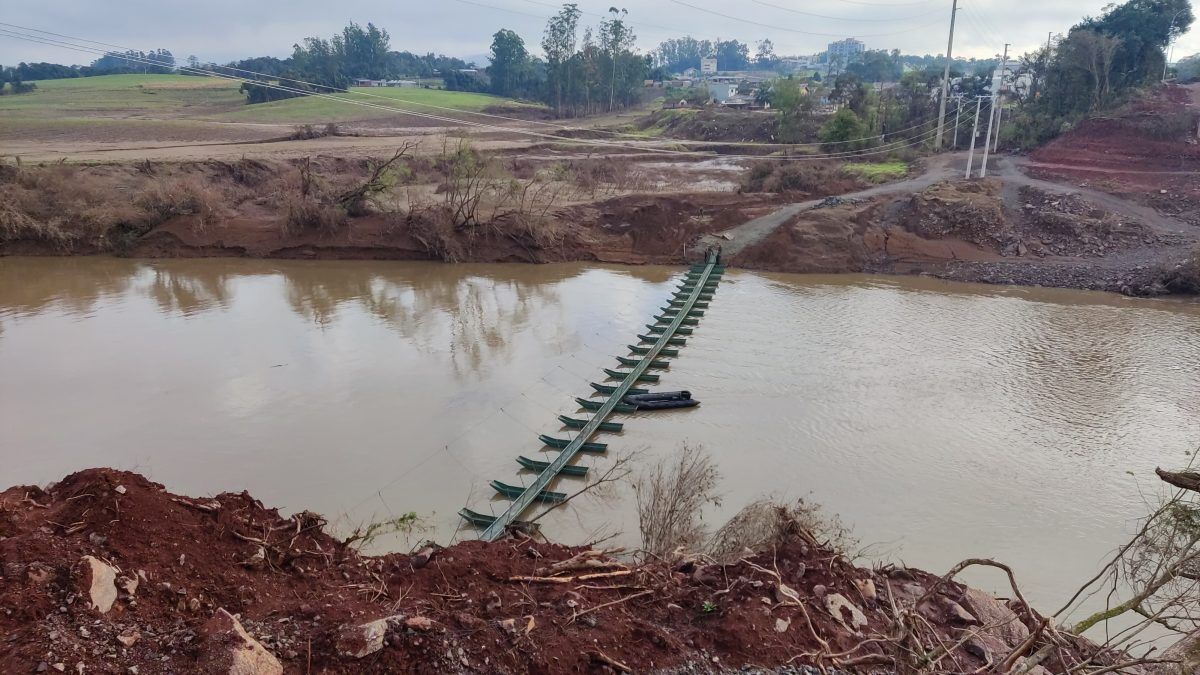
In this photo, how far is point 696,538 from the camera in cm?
809

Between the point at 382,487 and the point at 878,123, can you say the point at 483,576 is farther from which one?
the point at 878,123

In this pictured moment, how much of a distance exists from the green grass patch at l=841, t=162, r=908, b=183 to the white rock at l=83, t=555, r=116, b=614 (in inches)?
1228

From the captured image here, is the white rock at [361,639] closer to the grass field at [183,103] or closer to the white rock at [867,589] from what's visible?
the white rock at [867,589]

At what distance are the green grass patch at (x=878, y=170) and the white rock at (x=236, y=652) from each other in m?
31.1

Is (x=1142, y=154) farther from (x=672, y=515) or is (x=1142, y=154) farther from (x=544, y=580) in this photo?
(x=544, y=580)

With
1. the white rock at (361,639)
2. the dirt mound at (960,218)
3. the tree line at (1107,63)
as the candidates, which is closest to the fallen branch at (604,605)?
the white rock at (361,639)

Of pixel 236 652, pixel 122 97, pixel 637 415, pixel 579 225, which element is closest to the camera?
pixel 236 652

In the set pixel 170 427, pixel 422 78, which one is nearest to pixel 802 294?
pixel 170 427

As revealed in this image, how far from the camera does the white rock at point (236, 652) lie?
4.46 m

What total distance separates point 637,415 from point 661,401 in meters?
0.56

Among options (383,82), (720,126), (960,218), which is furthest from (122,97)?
(960,218)

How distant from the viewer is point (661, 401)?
13203 millimetres

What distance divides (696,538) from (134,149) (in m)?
37.9

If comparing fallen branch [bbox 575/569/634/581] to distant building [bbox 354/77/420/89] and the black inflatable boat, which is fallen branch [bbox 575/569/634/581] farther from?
distant building [bbox 354/77/420/89]
